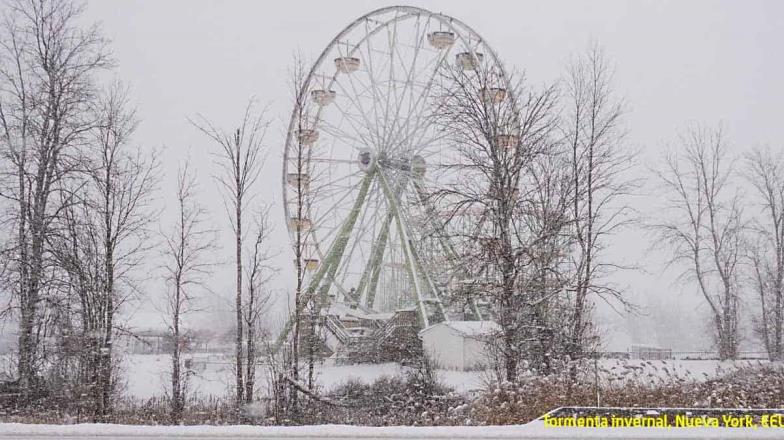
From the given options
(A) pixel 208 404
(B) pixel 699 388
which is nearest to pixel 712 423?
(B) pixel 699 388

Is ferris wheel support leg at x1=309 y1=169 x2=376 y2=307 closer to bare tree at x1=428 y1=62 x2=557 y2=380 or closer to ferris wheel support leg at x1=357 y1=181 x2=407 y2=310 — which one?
ferris wheel support leg at x1=357 y1=181 x2=407 y2=310

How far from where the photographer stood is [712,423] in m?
9.82

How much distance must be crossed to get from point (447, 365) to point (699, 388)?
10705 millimetres

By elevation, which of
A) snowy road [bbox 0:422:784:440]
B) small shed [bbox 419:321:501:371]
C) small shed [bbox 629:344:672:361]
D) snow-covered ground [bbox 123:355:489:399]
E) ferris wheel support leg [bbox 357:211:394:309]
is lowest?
small shed [bbox 629:344:672:361]

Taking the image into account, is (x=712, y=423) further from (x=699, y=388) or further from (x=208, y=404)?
(x=208, y=404)

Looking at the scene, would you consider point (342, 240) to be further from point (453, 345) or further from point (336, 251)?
point (453, 345)

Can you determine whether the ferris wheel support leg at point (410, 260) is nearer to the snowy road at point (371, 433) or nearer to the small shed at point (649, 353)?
the small shed at point (649, 353)

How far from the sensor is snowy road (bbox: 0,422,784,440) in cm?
890

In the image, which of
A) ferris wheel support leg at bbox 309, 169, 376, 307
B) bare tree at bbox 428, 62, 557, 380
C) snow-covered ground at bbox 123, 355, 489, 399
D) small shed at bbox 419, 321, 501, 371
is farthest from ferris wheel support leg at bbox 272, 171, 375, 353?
bare tree at bbox 428, 62, 557, 380

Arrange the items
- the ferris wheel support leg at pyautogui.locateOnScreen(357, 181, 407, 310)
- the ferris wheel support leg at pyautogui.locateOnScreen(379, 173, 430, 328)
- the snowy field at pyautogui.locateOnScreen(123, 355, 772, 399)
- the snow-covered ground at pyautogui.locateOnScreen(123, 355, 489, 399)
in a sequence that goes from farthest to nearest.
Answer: the ferris wheel support leg at pyautogui.locateOnScreen(357, 181, 407, 310), the ferris wheel support leg at pyautogui.locateOnScreen(379, 173, 430, 328), the snow-covered ground at pyautogui.locateOnScreen(123, 355, 489, 399), the snowy field at pyautogui.locateOnScreen(123, 355, 772, 399)

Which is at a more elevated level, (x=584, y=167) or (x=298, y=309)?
(x=584, y=167)

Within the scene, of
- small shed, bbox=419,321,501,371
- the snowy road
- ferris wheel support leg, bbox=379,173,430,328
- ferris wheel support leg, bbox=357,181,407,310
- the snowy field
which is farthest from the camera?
ferris wheel support leg, bbox=357,181,407,310

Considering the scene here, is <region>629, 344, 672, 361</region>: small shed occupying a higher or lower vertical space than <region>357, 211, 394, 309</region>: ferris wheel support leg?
lower

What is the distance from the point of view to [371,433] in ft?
30.5
